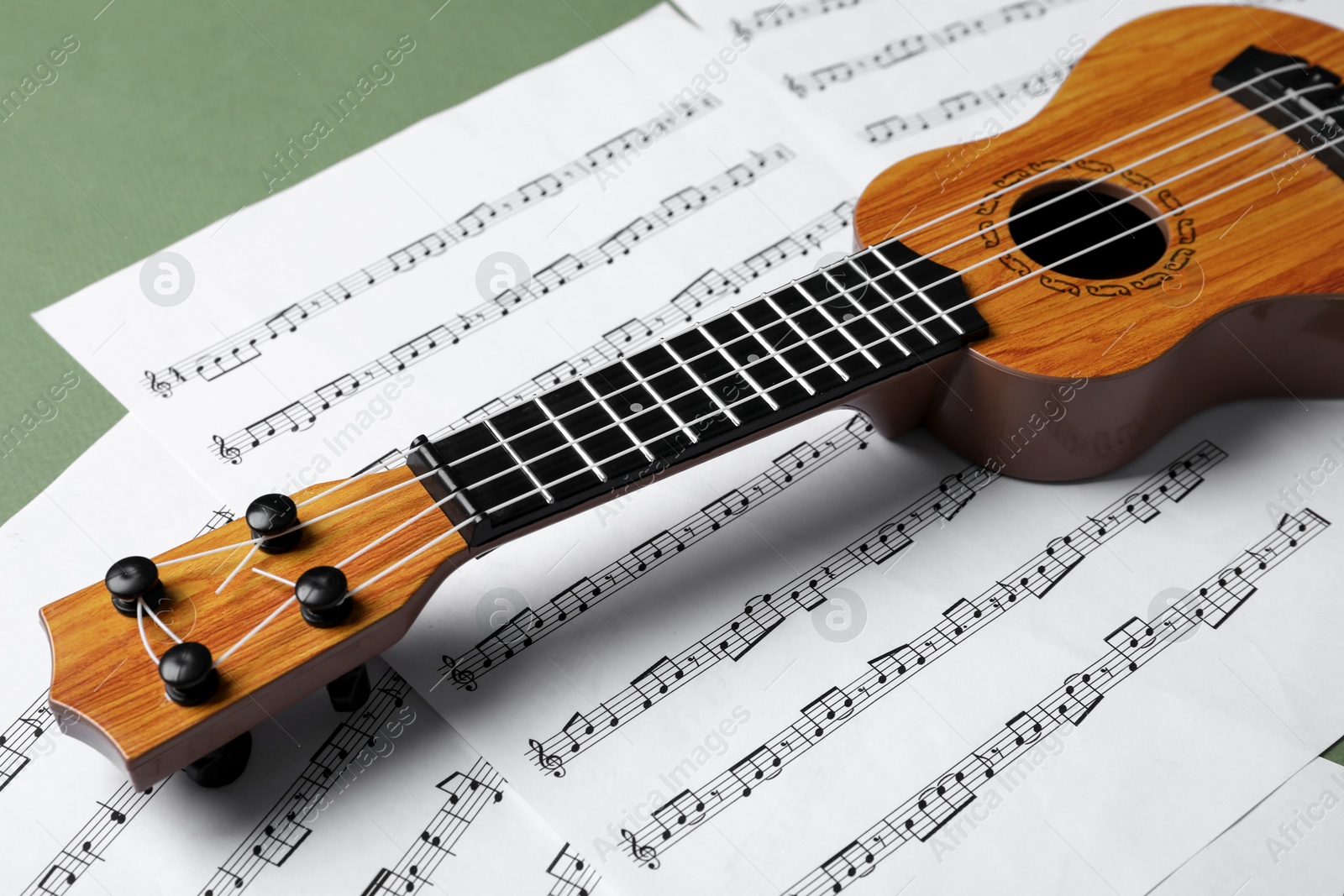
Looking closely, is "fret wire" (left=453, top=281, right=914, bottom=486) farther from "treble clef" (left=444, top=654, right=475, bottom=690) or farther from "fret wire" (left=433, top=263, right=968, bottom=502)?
"treble clef" (left=444, top=654, right=475, bottom=690)

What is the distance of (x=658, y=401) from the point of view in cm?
118

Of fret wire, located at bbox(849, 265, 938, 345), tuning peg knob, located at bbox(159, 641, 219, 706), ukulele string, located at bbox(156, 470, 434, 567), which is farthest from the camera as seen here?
fret wire, located at bbox(849, 265, 938, 345)

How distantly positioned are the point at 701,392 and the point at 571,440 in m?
0.15

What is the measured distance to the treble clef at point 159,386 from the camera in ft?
4.64

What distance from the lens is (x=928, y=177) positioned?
142cm

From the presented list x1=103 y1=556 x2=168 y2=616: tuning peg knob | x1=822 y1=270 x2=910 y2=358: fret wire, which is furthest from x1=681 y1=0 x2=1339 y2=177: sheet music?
x1=103 y1=556 x2=168 y2=616: tuning peg knob

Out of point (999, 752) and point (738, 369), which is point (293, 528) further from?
point (999, 752)

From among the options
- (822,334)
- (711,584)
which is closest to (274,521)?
(711,584)

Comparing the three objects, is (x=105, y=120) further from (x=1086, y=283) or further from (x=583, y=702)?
(x=1086, y=283)

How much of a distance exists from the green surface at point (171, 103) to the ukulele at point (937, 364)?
505 millimetres

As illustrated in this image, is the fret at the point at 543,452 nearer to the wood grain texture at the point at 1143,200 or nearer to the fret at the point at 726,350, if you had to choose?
the fret at the point at 726,350

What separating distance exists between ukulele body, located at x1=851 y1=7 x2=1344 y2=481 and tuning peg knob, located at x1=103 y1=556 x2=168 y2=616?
0.75 metres

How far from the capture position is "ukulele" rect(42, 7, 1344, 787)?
39.9 inches

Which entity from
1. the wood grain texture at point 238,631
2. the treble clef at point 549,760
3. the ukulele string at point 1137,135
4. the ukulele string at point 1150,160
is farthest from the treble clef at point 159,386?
the ukulele string at point 1150,160
